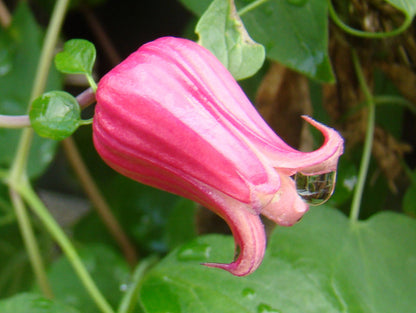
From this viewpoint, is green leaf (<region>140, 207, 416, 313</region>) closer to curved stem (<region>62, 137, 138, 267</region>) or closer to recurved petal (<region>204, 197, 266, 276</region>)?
recurved petal (<region>204, 197, 266, 276</region>)

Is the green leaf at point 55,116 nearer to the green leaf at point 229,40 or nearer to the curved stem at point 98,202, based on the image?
the green leaf at point 229,40

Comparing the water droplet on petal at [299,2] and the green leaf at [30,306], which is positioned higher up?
the water droplet on petal at [299,2]

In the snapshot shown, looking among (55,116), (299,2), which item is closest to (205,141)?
(55,116)

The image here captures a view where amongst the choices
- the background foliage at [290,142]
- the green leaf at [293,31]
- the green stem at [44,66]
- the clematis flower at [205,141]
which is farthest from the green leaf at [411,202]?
the green stem at [44,66]

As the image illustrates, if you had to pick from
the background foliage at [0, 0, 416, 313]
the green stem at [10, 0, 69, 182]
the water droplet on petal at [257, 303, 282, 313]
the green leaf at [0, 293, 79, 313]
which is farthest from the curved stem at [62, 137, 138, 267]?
the water droplet on petal at [257, 303, 282, 313]

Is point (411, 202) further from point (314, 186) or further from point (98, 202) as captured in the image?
point (98, 202)

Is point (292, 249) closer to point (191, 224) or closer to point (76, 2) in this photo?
point (191, 224)
